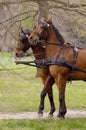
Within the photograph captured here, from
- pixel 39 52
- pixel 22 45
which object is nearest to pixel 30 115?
pixel 39 52

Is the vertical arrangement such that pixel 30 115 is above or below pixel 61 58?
below

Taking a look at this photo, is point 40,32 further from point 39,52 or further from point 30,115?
point 30,115

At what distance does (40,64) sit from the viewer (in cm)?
1063

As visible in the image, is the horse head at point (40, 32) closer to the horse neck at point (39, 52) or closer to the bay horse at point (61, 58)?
the bay horse at point (61, 58)

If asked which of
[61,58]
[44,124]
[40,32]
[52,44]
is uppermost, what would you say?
[40,32]

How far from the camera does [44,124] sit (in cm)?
946

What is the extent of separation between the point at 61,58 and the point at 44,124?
1.75 m

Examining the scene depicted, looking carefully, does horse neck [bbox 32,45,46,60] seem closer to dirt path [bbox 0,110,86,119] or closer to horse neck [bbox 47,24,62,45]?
horse neck [bbox 47,24,62,45]

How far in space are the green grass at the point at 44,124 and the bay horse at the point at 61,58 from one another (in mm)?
663

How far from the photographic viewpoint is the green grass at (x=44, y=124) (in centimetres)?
911

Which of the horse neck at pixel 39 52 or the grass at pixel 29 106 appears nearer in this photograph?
the grass at pixel 29 106

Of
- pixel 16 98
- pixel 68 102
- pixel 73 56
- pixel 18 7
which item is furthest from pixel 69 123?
pixel 18 7

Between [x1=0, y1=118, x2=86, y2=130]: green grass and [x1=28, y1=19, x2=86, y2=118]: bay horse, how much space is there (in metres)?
0.66

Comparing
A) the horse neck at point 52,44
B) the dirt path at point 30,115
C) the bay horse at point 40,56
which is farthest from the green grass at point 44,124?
the horse neck at point 52,44
